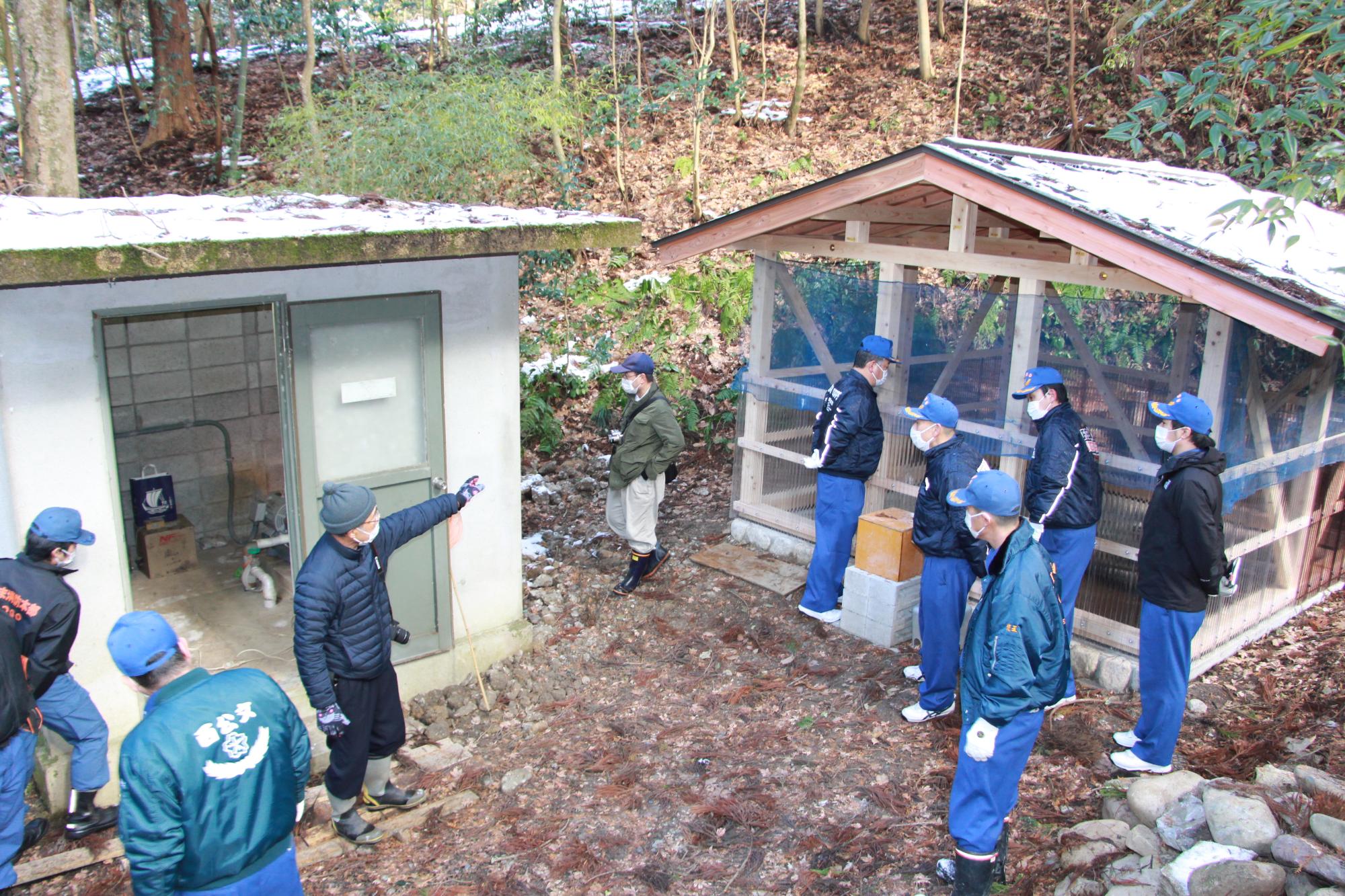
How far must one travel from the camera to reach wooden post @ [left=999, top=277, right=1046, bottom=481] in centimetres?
673

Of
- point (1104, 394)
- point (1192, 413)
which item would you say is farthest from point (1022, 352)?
point (1192, 413)

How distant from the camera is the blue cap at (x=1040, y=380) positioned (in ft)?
20.6

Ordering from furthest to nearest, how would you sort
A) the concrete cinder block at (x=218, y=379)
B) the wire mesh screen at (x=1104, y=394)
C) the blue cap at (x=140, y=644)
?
the concrete cinder block at (x=218, y=379), the wire mesh screen at (x=1104, y=394), the blue cap at (x=140, y=644)

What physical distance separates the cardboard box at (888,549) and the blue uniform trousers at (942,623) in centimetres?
84

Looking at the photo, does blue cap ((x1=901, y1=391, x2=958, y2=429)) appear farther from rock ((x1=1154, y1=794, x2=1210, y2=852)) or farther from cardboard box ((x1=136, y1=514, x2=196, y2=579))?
cardboard box ((x1=136, y1=514, x2=196, y2=579))

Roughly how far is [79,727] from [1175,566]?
19.0ft

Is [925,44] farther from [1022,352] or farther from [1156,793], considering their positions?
[1156,793]

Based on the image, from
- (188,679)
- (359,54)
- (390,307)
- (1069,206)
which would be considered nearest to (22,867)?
(188,679)

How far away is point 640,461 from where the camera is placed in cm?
784

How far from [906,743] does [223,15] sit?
29.7m

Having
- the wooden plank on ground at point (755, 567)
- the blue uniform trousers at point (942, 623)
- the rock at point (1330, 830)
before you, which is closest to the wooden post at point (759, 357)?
the wooden plank on ground at point (755, 567)

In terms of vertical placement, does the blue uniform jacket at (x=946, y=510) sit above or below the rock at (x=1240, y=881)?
above

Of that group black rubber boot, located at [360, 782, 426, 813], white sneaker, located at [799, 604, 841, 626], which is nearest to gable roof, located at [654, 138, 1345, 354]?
white sneaker, located at [799, 604, 841, 626]

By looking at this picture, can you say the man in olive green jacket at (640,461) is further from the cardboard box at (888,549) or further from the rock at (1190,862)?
the rock at (1190,862)
